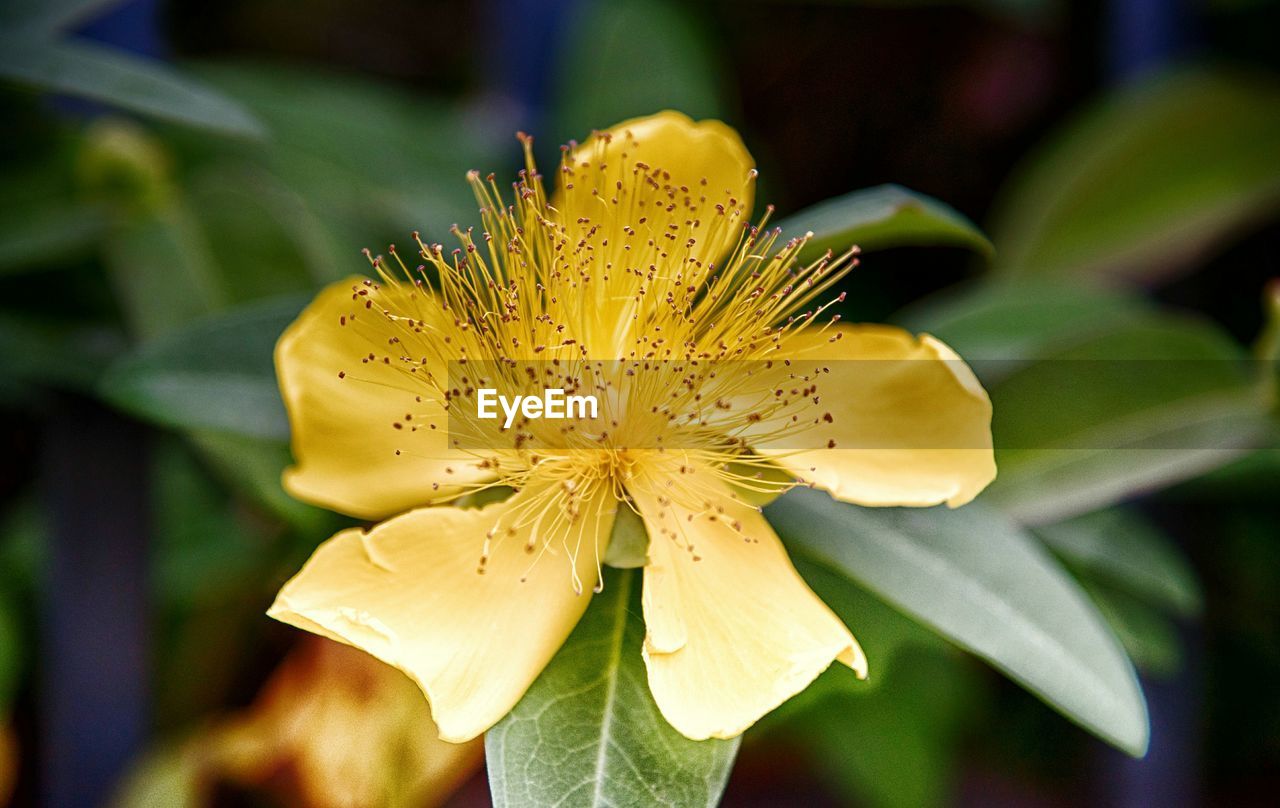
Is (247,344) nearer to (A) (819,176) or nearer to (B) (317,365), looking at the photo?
(B) (317,365)

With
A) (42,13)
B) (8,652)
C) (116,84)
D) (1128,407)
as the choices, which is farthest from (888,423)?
(8,652)

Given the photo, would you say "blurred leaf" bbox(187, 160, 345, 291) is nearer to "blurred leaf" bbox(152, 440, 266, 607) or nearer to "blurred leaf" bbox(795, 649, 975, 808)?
"blurred leaf" bbox(152, 440, 266, 607)

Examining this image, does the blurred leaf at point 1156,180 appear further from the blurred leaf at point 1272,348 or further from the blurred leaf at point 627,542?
the blurred leaf at point 627,542

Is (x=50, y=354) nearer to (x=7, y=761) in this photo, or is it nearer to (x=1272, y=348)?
(x=7, y=761)

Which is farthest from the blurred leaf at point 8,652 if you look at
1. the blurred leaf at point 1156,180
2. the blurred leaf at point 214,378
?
the blurred leaf at point 1156,180

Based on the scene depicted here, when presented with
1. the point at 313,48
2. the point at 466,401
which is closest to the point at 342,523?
the point at 466,401

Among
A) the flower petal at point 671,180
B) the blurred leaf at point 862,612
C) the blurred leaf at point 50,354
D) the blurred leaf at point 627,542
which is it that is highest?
the flower petal at point 671,180
